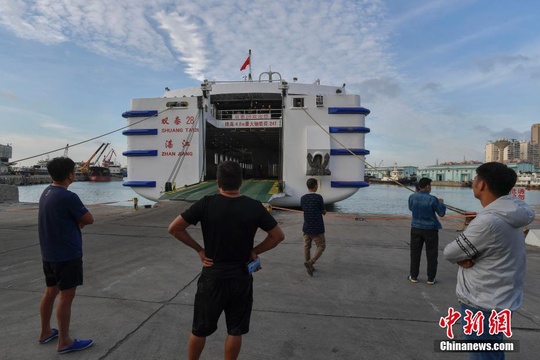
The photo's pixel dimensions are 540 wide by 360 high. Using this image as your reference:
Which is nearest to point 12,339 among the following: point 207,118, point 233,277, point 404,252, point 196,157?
point 233,277

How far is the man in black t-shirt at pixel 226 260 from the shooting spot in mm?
2180

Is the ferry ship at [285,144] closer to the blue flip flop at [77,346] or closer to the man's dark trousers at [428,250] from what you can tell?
the man's dark trousers at [428,250]

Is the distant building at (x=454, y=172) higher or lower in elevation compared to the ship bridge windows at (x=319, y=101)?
lower

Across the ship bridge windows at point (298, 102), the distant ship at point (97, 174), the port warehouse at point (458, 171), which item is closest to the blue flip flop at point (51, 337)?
the ship bridge windows at point (298, 102)

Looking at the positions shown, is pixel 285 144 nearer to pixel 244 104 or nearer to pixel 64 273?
A: pixel 244 104

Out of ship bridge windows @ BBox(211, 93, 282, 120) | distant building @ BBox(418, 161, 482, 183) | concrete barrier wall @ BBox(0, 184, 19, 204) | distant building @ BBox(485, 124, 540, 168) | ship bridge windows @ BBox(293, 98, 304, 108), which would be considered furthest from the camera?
distant building @ BBox(485, 124, 540, 168)

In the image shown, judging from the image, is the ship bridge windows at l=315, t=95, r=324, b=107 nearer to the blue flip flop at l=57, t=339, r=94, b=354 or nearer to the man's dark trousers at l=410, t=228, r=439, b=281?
the man's dark trousers at l=410, t=228, r=439, b=281

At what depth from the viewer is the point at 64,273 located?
2682mm

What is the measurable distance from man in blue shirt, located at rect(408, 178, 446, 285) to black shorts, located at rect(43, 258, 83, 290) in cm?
415

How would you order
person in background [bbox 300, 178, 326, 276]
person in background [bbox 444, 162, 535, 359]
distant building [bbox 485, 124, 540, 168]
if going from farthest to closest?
distant building [bbox 485, 124, 540, 168] → person in background [bbox 300, 178, 326, 276] → person in background [bbox 444, 162, 535, 359]

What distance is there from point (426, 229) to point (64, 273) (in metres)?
4.38

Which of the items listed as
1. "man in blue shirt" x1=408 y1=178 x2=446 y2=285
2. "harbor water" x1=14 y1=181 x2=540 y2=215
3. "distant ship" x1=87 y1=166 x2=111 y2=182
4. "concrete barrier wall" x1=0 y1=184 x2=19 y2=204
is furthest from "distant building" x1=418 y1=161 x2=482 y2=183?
"man in blue shirt" x1=408 y1=178 x2=446 y2=285

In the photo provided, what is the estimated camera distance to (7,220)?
31.7 feet

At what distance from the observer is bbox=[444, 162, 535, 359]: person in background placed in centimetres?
189
